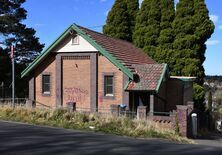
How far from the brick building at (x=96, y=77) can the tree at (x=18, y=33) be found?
12.5 meters

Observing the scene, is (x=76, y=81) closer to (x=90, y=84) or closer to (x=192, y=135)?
(x=90, y=84)

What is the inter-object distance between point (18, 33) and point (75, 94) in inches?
665

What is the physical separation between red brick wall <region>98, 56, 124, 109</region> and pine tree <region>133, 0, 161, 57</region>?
11.4m

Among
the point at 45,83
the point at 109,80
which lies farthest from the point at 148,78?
the point at 45,83

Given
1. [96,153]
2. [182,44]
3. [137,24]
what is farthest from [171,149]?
[137,24]

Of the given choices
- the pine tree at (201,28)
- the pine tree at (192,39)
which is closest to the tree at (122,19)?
the pine tree at (192,39)

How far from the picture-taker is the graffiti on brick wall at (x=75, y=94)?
2917 centimetres

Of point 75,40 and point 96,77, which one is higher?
point 75,40

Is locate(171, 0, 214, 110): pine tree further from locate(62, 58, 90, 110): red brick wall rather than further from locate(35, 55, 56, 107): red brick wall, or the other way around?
locate(35, 55, 56, 107): red brick wall

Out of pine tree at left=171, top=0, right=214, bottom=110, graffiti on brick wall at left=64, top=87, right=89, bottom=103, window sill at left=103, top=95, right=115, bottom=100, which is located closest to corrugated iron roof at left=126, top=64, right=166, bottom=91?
window sill at left=103, top=95, right=115, bottom=100

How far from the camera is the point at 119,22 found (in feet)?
139

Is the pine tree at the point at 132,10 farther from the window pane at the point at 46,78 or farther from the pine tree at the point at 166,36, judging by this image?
the window pane at the point at 46,78

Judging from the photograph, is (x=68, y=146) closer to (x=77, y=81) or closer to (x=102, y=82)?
(x=102, y=82)

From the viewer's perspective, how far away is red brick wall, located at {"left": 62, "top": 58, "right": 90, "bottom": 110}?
29094 mm
